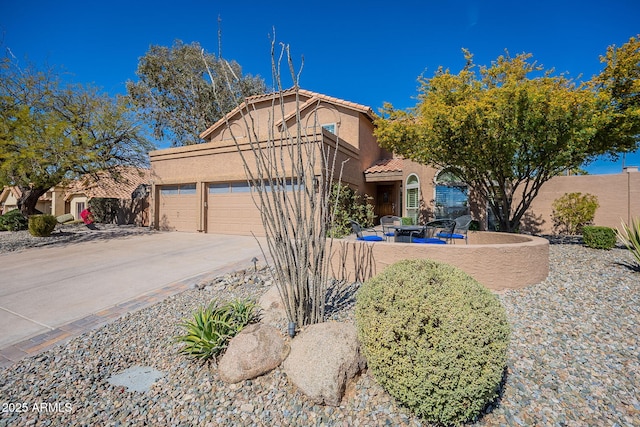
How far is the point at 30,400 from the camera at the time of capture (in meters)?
2.74

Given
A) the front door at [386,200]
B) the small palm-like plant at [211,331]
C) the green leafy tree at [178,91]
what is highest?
the green leafy tree at [178,91]

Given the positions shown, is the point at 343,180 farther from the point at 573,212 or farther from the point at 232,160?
the point at 573,212

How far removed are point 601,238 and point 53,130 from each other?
18.9 m

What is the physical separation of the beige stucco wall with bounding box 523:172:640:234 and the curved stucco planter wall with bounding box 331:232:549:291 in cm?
1001

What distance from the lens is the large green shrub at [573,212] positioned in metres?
12.5

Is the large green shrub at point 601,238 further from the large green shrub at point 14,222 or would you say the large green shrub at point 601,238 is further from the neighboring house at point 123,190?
the large green shrub at point 14,222

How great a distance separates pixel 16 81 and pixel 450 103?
16.9 m

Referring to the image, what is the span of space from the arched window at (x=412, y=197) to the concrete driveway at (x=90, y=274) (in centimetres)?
846

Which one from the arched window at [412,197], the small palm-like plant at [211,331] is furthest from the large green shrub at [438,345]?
the arched window at [412,197]

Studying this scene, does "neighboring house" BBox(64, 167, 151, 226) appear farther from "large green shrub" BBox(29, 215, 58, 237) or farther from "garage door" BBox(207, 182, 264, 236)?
"garage door" BBox(207, 182, 264, 236)

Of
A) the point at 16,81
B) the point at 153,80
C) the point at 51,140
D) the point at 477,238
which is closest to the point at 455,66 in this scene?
the point at 477,238

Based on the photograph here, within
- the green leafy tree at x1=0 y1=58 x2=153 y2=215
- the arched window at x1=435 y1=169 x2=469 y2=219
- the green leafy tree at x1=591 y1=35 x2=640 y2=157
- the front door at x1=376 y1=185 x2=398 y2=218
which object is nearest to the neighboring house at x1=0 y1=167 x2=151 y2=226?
the green leafy tree at x1=0 y1=58 x2=153 y2=215

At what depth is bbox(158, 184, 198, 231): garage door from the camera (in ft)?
46.5

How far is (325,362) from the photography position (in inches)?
107
